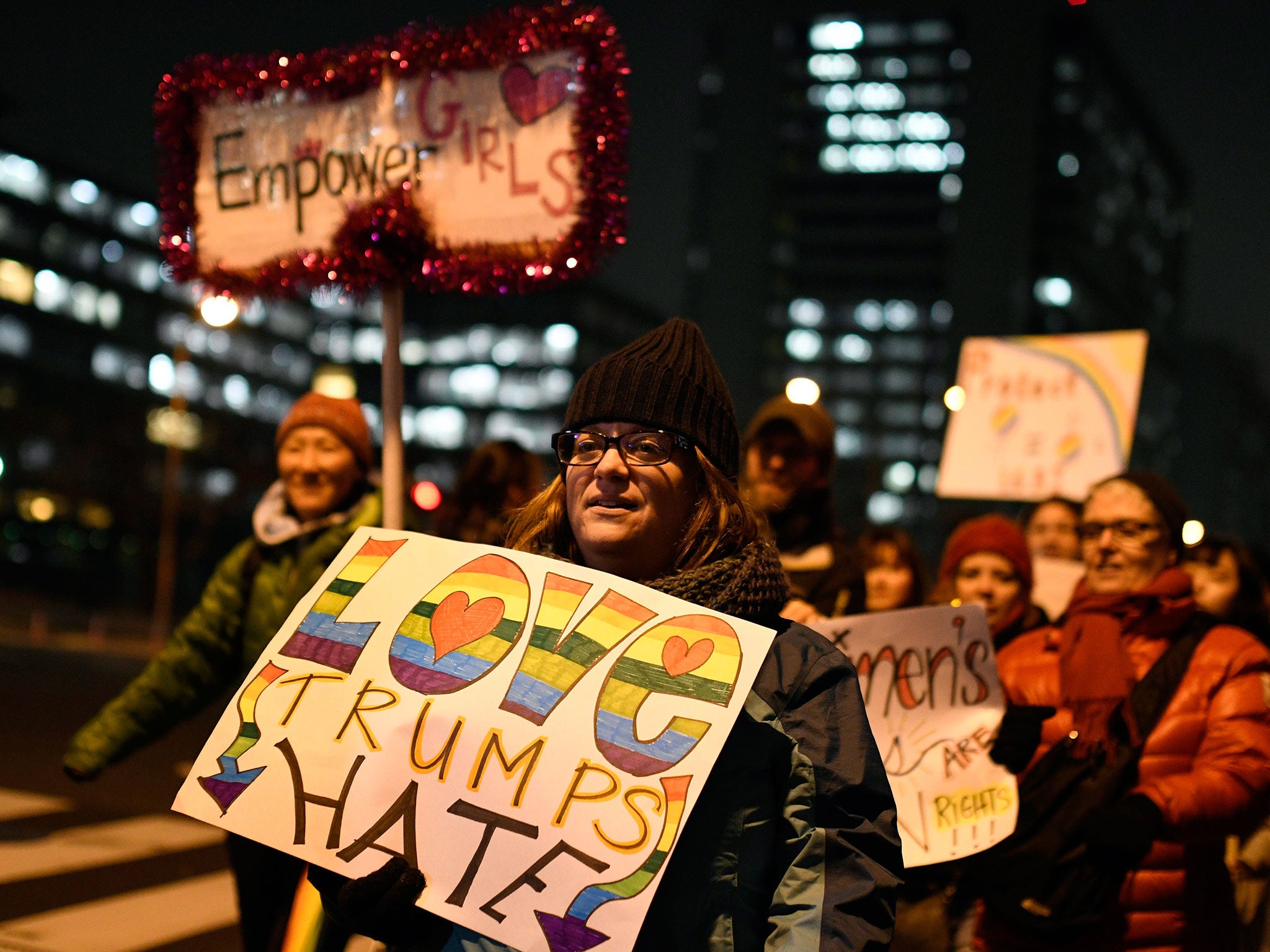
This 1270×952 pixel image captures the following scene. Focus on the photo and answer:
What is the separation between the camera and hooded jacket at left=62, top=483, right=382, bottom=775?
12.6ft

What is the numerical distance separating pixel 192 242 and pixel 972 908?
130 inches

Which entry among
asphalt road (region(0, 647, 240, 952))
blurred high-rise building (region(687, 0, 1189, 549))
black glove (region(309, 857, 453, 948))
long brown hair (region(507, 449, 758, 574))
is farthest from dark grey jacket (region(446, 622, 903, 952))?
blurred high-rise building (region(687, 0, 1189, 549))

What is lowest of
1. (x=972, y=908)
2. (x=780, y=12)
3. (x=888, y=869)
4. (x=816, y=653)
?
(x=972, y=908)

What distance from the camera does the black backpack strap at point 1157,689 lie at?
3.33 meters

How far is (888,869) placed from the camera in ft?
6.44

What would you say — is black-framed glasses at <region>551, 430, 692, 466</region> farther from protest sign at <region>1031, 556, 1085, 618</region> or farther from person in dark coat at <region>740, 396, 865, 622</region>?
protest sign at <region>1031, 556, 1085, 618</region>

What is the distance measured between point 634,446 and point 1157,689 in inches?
76.0

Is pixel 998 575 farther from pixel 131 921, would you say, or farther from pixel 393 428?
pixel 131 921

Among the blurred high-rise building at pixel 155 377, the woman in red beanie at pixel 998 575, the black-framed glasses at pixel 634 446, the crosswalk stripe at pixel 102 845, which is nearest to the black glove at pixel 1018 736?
the woman in red beanie at pixel 998 575

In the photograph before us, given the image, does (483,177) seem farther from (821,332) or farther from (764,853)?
(821,332)

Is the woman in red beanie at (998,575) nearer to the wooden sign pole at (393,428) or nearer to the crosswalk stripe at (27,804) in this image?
the wooden sign pole at (393,428)

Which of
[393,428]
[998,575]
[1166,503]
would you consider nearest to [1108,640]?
[1166,503]

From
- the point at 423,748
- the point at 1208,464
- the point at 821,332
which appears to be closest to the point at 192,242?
the point at 423,748

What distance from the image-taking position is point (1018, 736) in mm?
3287
